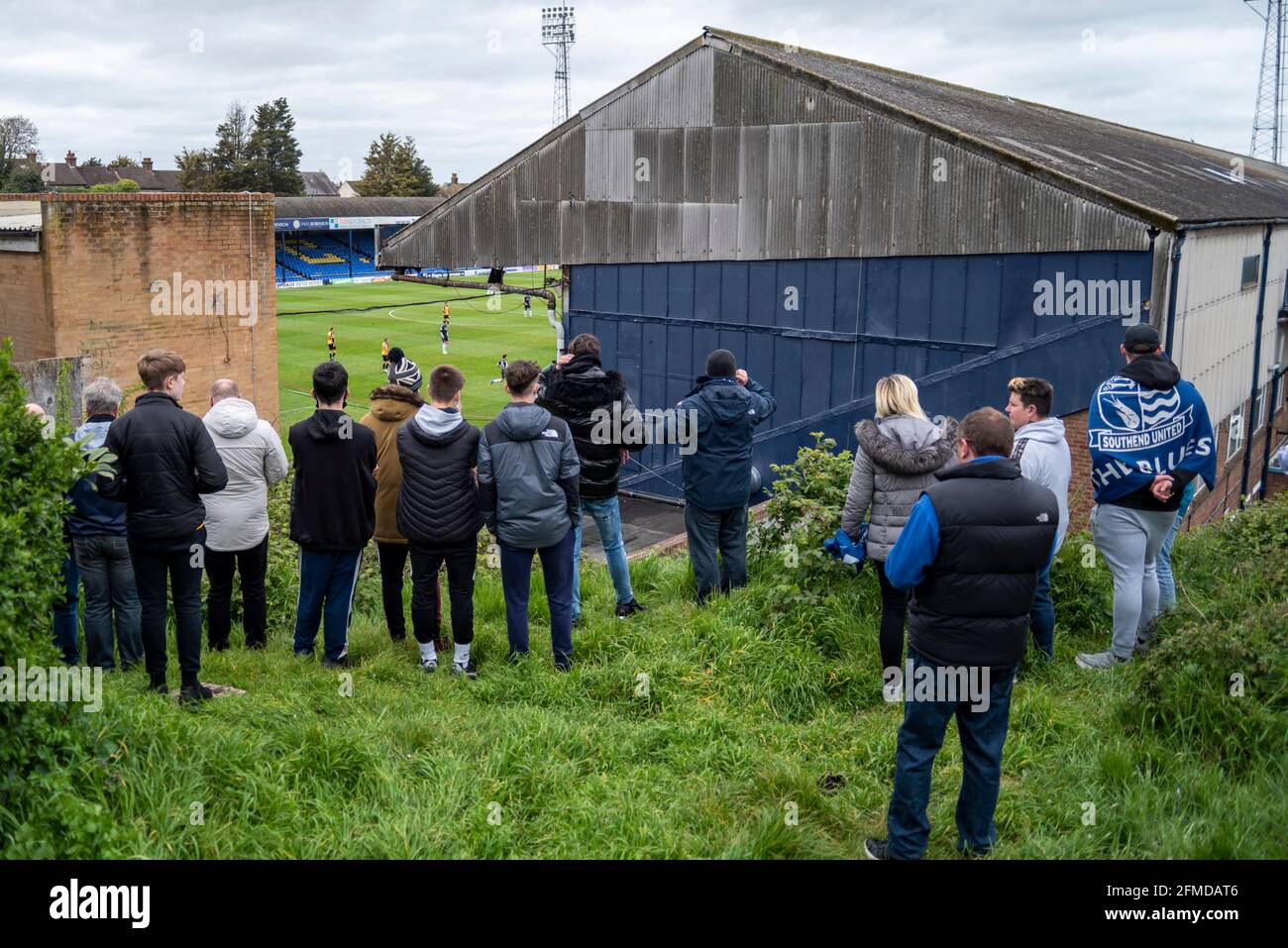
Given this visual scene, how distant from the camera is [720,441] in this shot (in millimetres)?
7469

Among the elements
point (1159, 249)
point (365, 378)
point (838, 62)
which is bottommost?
point (365, 378)

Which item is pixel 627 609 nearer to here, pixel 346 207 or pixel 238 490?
pixel 238 490

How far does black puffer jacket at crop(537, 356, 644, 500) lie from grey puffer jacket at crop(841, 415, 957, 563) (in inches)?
68.0

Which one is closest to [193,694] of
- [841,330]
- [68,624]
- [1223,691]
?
[68,624]

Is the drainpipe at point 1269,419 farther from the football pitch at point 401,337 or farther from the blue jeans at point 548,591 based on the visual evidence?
the blue jeans at point 548,591

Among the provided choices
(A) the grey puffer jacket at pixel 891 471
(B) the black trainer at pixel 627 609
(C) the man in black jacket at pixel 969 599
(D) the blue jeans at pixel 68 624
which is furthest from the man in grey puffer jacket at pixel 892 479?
(D) the blue jeans at pixel 68 624

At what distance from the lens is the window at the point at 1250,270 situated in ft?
51.1

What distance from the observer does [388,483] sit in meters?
7.13

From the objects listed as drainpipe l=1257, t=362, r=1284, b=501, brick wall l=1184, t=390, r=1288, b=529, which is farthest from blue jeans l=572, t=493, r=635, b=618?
drainpipe l=1257, t=362, r=1284, b=501

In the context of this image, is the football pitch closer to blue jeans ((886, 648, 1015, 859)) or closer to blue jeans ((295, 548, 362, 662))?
blue jeans ((295, 548, 362, 662))

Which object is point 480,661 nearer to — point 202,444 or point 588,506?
point 588,506
